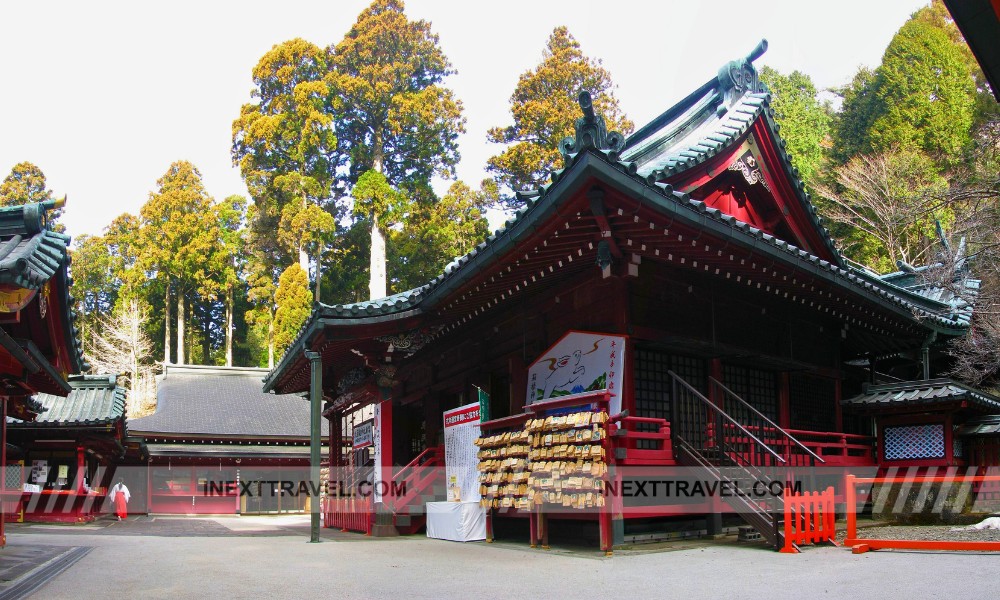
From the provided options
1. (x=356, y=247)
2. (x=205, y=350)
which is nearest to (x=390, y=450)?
(x=356, y=247)

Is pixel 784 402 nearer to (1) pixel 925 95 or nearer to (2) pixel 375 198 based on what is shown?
(1) pixel 925 95

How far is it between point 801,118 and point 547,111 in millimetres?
16773

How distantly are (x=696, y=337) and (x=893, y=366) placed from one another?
856 cm

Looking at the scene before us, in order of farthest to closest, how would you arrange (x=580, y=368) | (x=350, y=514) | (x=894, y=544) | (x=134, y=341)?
(x=134, y=341), (x=350, y=514), (x=580, y=368), (x=894, y=544)

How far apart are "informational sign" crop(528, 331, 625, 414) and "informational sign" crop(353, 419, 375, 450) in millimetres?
4502

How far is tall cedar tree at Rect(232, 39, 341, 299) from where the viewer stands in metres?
40.5

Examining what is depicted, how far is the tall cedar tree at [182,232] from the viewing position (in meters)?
44.5

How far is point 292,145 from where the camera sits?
41.4 meters

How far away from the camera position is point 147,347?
48469 mm

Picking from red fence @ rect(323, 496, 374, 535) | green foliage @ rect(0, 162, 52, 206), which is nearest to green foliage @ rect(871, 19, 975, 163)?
red fence @ rect(323, 496, 374, 535)

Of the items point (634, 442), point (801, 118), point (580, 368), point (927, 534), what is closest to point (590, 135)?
point (580, 368)

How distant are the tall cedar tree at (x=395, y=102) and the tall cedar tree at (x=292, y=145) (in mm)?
1427

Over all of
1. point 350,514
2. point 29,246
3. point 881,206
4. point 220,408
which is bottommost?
point 350,514

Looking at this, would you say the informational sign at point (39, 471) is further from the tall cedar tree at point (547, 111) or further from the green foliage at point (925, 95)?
the green foliage at point (925, 95)
